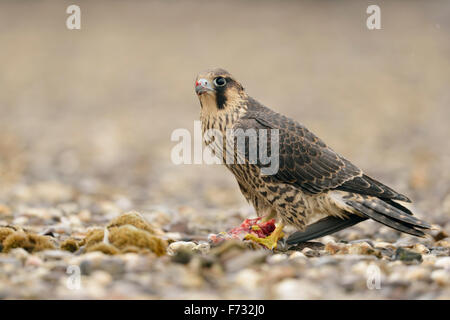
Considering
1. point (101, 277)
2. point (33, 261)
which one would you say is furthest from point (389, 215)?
point (33, 261)

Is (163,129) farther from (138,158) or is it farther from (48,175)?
(48,175)

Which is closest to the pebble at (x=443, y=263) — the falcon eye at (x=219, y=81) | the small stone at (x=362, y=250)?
the small stone at (x=362, y=250)

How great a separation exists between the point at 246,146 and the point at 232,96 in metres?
0.50

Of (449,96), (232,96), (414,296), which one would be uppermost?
(449,96)

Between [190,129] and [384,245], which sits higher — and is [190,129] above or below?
above

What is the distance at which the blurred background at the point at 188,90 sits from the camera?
8008mm

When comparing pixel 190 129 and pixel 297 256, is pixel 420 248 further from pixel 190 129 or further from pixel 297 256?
pixel 190 129

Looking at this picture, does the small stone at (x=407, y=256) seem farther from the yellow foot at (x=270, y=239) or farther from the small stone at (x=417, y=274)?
the yellow foot at (x=270, y=239)

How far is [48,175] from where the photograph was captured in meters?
8.28

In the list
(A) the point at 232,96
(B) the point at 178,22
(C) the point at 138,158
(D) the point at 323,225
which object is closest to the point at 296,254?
(D) the point at 323,225

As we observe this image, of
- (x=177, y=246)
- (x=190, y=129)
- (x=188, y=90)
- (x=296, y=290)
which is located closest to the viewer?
(x=296, y=290)

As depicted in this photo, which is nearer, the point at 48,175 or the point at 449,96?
the point at 48,175

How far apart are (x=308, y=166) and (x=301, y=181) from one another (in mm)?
137

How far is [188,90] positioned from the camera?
48.1ft
